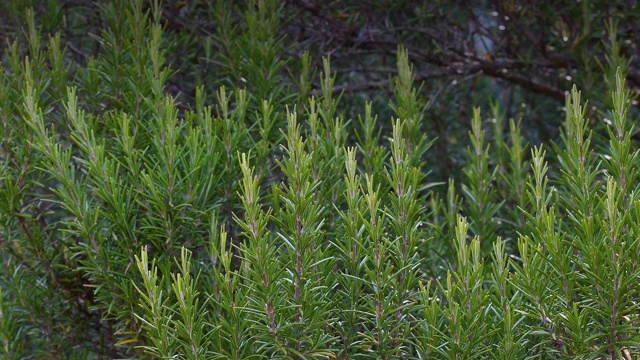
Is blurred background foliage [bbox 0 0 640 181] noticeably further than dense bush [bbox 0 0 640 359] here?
Yes

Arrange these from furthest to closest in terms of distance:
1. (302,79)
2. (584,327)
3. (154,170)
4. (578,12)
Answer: (578,12) → (302,79) → (154,170) → (584,327)

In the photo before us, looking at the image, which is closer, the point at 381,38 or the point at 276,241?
the point at 276,241

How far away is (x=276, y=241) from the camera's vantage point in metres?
1.17

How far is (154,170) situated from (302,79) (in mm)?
502

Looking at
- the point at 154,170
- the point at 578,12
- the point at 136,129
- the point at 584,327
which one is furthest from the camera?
the point at 578,12

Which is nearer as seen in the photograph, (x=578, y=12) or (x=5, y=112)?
(x=5, y=112)

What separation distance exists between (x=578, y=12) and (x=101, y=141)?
138 cm

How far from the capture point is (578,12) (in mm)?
2062

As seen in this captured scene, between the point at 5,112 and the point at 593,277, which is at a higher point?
the point at 593,277

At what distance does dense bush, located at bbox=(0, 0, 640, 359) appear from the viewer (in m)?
1.02

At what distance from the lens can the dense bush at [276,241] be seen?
1023 mm

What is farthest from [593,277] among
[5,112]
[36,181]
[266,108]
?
[5,112]

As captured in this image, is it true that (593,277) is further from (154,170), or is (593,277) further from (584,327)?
(154,170)

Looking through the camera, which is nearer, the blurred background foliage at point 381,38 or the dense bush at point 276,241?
the dense bush at point 276,241
